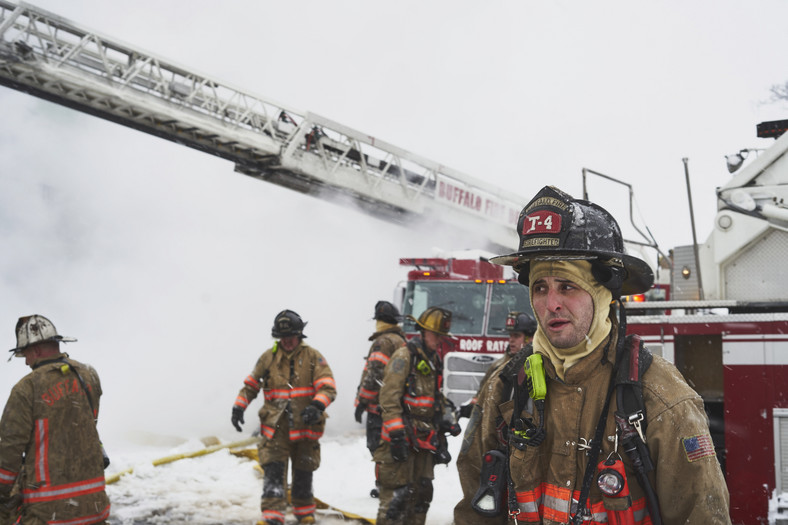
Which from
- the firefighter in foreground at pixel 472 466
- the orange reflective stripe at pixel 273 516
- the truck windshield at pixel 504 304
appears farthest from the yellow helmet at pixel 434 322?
the truck windshield at pixel 504 304

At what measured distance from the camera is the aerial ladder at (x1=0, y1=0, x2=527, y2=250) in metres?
10.4

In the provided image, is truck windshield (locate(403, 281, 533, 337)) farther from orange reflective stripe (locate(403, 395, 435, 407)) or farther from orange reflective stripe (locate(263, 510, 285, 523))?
orange reflective stripe (locate(263, 510, 285, 523))

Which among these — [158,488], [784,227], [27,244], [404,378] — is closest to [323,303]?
[27,244]

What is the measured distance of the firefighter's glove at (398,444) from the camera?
5.07 m

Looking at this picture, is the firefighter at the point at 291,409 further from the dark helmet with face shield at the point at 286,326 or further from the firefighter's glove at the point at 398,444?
the firefighter's glove at the point at 398,444

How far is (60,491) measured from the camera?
402cm

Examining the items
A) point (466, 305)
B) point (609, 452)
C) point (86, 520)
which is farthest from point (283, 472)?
point (609, 452)

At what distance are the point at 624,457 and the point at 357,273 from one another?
1507 cm

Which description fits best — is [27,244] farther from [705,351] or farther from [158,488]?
[705,351]

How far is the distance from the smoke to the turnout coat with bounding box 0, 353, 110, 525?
28.5 ft

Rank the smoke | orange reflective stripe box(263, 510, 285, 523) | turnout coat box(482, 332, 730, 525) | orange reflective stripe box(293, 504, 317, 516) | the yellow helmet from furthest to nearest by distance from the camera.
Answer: the smoke → orange reflective stripe box(293, 504, 317, 516) → orange reflective stripe box(263, 510, 285, 523) → the yellow helmet → turnout coat box(482, 332, 730, 525)

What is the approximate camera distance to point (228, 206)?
712 inches

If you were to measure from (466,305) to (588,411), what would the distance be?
7.65 meters

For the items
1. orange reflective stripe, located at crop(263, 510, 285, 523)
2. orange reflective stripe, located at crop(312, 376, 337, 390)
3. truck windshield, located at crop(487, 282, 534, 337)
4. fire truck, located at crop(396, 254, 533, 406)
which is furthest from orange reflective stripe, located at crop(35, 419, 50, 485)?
truck windshield, located at crop(487, 282, 534, 337)
